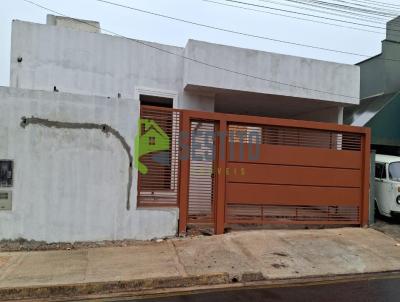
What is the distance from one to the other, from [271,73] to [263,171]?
401cm

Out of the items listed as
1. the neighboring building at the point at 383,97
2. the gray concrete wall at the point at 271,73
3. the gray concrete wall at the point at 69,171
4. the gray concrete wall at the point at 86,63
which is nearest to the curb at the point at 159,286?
the gray concrete wall at the point at 69,171

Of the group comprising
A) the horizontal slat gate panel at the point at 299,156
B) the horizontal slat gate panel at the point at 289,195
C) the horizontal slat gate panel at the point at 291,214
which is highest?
the horizontal slat gate panel at the point at 299,156

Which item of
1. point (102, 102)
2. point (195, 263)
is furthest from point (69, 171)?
point (195, 263)

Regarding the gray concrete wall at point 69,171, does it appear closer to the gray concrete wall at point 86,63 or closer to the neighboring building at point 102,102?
the neighboring building at point 102,102

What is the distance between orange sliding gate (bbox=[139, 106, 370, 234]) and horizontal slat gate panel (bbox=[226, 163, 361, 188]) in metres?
0.02

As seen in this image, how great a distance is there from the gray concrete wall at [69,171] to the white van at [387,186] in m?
6.41

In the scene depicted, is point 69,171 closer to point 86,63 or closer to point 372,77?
point 86,63

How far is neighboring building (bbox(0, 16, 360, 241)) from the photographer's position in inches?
313

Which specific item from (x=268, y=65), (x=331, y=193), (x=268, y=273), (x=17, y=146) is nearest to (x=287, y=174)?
(x=331, y=193)

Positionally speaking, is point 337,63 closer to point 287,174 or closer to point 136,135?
point 287,174

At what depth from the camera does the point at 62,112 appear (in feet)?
26.6

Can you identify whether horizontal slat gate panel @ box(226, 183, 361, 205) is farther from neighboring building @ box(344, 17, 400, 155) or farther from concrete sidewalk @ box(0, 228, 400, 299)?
neighboring building @ box(344, 17, 400, 155)

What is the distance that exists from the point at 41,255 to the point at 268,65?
819 centimetres

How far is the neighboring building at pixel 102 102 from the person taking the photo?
7961 mm
